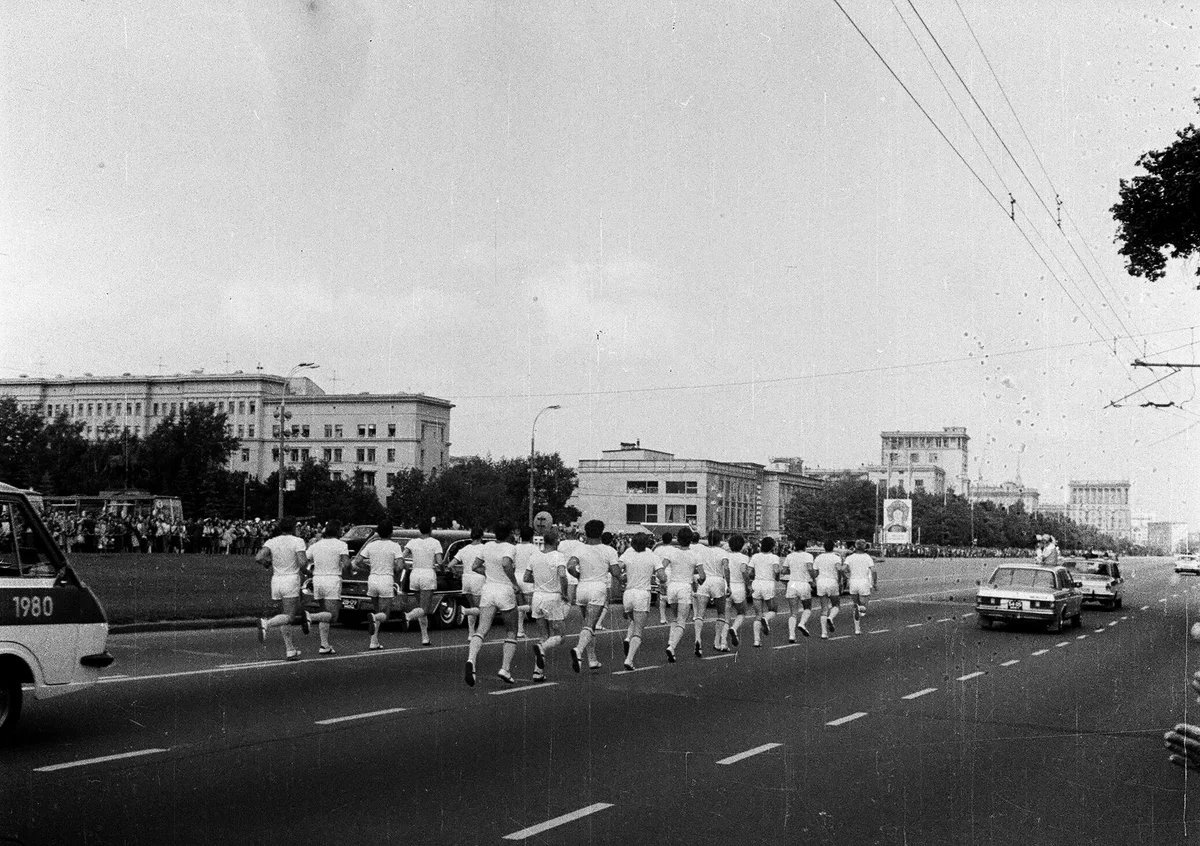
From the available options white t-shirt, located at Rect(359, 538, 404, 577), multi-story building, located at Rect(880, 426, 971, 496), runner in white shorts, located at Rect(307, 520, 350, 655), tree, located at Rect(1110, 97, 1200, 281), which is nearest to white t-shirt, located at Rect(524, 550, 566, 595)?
white t-shirt, located at Rect(359, 538, 404, 577)

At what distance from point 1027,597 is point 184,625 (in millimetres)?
16715

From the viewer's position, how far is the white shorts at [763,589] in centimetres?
2008

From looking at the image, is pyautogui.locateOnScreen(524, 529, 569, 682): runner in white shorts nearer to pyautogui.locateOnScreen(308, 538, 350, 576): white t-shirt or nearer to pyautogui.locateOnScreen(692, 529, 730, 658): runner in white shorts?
pyautogui.locateOnScreen(308, 538, 350, 576): white t-shirt

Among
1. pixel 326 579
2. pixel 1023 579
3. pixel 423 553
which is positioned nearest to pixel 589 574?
pixel 423 553

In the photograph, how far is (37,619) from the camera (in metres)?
8.94

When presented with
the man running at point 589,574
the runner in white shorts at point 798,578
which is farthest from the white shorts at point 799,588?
the man running at point 589,574

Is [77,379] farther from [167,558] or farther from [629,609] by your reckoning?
[629,609]

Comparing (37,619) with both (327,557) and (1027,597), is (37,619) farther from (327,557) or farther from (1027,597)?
(1027,597)

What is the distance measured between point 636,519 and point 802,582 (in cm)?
10821

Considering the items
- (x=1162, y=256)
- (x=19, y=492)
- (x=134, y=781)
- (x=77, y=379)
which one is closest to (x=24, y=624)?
(x=19, y=492)

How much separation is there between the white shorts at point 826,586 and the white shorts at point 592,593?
296 inches

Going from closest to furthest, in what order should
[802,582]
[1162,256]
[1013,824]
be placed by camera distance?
[1013,824]
[802,582]
[1162,256]

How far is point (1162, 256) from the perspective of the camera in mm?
30078

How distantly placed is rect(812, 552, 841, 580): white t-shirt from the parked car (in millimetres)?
4964
